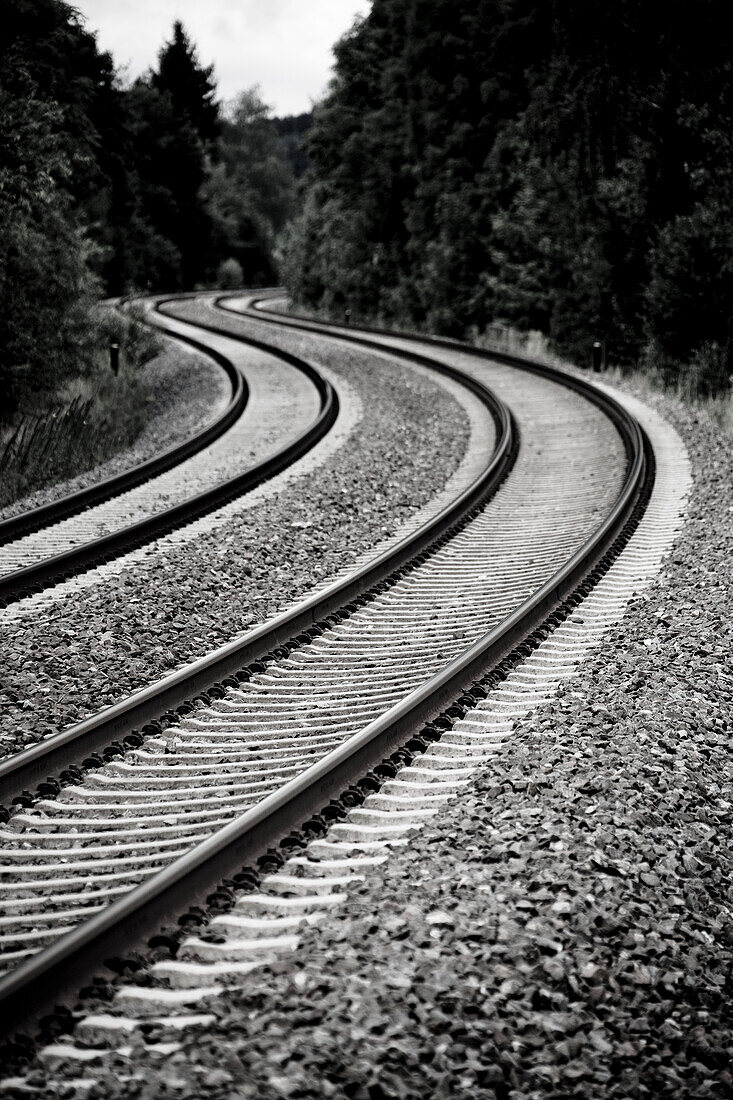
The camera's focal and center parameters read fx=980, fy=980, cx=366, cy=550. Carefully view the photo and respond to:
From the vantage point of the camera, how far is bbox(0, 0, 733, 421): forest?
695 inches

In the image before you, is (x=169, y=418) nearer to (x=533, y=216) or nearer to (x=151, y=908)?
(x=533, y=216)

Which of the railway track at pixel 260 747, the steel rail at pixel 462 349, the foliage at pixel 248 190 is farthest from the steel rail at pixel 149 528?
the foliage at pixel 248 190

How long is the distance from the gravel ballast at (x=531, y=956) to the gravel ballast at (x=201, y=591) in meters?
2.68

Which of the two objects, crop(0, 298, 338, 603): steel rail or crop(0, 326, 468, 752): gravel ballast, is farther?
crop(0, 298, 338, 603): steel rail

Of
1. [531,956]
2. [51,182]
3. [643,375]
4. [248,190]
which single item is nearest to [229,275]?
[248,190]

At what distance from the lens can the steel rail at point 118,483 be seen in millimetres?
10406

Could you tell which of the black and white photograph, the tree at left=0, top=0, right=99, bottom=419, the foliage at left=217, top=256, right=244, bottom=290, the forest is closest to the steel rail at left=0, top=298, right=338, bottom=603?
the black and white photograph

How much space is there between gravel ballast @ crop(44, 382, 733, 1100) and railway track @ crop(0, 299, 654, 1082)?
0.37m

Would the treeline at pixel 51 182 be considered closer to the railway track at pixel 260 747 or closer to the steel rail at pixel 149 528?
the steel rail at pixel 149 528

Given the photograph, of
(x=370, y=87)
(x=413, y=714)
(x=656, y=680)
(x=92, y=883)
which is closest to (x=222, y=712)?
(x=413, y=714)

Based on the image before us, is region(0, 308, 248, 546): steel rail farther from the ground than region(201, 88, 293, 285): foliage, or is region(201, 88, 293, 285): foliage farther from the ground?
region(201, 88, 293, 285): foliage

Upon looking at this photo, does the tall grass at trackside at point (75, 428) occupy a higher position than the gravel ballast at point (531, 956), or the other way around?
the tall grass at trackside at point (75, 428)

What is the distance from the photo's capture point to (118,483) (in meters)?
12.5

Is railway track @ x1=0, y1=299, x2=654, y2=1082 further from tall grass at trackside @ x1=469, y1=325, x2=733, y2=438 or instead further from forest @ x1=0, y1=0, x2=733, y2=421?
forest @ x1=0, y1=0, x2=733, y2=421
